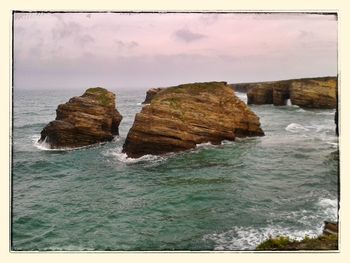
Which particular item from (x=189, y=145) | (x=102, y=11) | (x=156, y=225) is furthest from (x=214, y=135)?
(x=102, y=11)

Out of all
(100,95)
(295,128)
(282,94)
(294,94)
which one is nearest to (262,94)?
(282,94)

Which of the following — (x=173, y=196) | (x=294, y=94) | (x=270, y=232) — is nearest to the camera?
(x=270, y=232)

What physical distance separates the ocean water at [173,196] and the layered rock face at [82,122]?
2174mm

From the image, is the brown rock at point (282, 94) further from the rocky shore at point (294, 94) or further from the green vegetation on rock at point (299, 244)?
the green vegetation on rock at point (299, 244)

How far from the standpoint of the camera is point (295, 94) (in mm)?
64312

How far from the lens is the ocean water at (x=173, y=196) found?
19.8m

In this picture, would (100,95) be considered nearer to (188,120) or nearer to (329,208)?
(188,120)

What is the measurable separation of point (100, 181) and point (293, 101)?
45.2 metres

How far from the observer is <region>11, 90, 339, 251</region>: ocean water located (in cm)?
1984

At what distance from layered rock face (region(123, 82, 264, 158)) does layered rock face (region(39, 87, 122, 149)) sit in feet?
18.1

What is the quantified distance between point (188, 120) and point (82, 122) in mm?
Result: 10737

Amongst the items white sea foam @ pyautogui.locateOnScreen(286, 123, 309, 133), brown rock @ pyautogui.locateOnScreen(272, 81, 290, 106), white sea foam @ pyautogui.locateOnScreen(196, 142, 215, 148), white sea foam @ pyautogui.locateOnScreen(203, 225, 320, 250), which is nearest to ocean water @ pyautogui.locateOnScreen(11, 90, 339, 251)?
white sea foam @ pyautogui.locateOnScreen(203, 225, 320, 250)

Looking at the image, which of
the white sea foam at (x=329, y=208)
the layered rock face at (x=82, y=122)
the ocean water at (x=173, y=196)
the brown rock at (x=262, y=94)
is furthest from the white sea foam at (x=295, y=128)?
the brown rock at (x=262, y=94)

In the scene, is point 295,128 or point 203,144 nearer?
point 203,144
